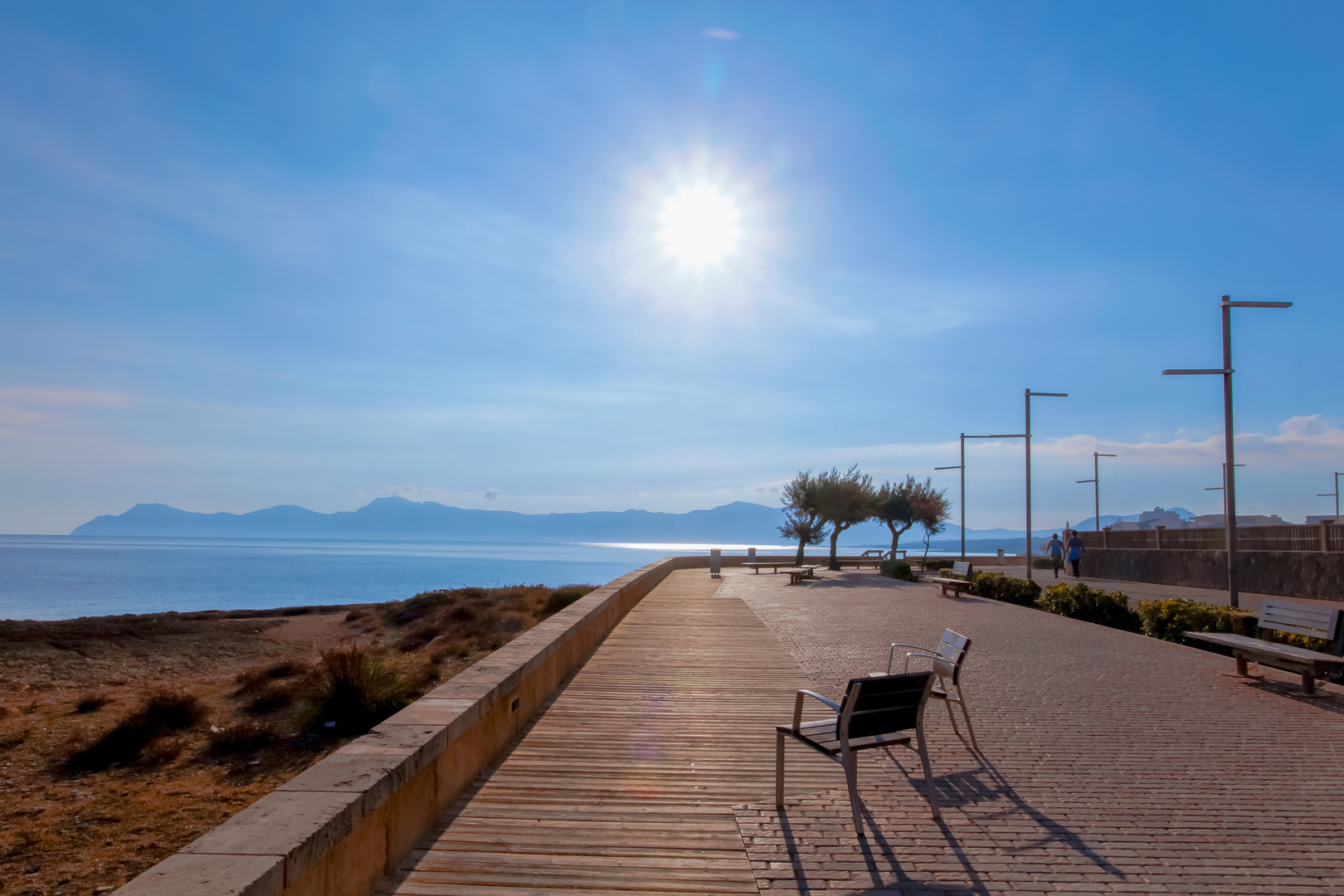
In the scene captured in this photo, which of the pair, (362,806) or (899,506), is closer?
(362,806)

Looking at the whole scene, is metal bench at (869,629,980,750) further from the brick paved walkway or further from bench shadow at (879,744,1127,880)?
bench shadow at (879,744,1127,880)

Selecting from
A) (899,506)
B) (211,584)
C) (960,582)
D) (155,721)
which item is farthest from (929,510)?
(211,584)

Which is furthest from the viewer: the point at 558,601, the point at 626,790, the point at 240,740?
the point at 558,601

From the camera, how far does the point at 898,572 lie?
1071 inches

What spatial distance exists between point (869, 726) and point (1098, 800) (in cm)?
158

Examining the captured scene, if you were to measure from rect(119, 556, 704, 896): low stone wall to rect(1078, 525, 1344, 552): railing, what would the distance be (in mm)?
18149

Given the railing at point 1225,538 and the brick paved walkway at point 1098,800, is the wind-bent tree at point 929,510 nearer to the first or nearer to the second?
the railing at point 1225,538

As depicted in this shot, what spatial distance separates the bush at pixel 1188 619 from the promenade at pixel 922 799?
7.01 ft

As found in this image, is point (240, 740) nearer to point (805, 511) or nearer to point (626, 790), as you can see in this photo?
point (626, 790)

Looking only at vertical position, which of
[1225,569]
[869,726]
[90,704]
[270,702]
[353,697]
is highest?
[1225,569]

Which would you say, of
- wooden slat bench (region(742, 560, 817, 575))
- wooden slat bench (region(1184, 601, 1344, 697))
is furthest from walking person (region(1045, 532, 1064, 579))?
wooden slat bench (region(1184, 601, 1344, 697))

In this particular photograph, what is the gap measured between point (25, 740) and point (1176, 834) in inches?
598

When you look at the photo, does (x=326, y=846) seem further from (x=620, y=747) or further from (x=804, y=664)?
(x=804, y=664)

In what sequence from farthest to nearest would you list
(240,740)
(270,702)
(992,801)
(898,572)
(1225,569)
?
(898,572) → (1225,569) → (270,702) → (240,740) → (992,801)
